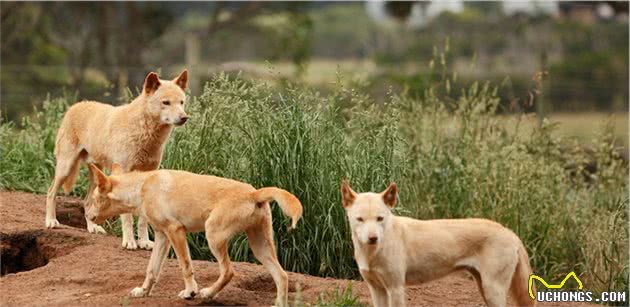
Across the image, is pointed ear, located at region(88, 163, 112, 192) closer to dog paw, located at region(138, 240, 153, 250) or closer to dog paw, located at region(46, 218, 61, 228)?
dog paw, located at region(138, 240, 153, 250)

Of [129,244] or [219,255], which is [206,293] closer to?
[219,255]

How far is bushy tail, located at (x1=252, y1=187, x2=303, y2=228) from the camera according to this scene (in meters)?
7.39

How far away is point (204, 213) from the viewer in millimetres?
7746

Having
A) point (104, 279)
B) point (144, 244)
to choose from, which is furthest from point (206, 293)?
point (144, 244)

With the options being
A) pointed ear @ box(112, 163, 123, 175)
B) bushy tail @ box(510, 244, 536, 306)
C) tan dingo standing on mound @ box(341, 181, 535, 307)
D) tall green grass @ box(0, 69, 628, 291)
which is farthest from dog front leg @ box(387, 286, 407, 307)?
pointed ear @ box(112, 163, 123, 175)

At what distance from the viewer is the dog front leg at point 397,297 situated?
7.22 m

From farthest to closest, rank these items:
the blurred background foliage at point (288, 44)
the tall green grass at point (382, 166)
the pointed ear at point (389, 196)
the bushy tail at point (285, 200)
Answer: the blurred background foliage at point (288, 44)
the tall green grass at point (382, 166)
the bushy tail at point (285, 200)
the pointed ear at point (389, 196)

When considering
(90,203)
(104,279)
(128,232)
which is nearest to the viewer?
(104,279)

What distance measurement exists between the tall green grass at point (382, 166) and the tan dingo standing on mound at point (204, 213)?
1.55 m

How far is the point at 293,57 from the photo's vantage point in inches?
1133

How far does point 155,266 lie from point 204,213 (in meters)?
0.56

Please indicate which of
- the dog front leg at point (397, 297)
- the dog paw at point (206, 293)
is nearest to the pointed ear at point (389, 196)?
the dog front leg at point (397, 297)

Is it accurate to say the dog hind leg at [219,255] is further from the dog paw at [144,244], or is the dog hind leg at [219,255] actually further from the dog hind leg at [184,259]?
the dog paw at [144,244]

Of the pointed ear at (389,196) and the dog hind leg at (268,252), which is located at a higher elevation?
the pointed ear at (389,196)
